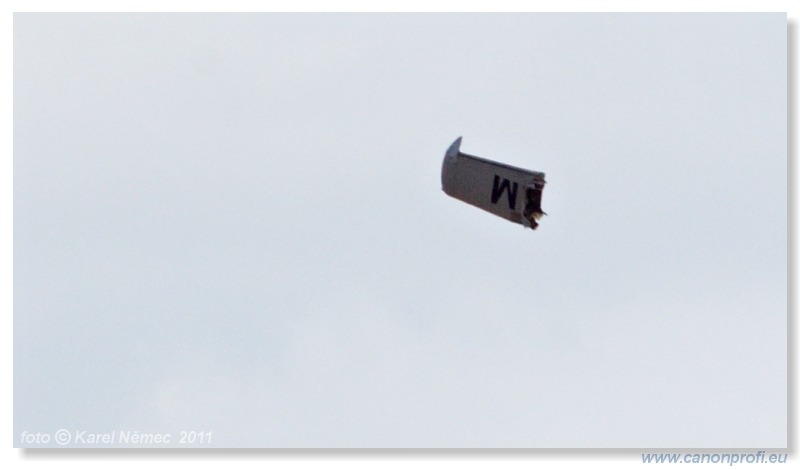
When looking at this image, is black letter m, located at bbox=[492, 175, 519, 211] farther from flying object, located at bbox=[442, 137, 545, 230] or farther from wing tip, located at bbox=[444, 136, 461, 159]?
wing tip, located at bbox=[444, 136, 461, 159]

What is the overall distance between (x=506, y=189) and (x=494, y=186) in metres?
0.84

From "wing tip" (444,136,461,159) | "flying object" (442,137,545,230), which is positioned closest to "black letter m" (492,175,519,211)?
"flying object" (442,137,545,230)

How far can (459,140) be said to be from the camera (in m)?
67.6

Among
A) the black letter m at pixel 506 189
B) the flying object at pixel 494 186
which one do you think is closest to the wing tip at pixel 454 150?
the flying object at pixel 494 186

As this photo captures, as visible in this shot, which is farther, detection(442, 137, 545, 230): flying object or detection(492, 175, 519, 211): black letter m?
detection(492, 175, 519, 211): black letter m

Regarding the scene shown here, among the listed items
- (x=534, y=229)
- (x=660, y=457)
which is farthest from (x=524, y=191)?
(x=660, y=457)

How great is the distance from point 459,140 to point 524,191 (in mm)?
5219

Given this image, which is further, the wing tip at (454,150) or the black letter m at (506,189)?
the wing tip at (454,150)

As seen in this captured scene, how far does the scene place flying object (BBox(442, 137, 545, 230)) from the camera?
63.5 m

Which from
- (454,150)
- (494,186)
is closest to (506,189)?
(494,186)

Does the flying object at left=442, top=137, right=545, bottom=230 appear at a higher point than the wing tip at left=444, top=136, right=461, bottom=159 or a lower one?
lower

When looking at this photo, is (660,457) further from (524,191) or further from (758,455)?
(524,191)

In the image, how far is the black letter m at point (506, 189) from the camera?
210 ft

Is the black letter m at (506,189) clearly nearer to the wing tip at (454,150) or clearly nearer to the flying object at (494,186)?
the flying object at (494,186)
